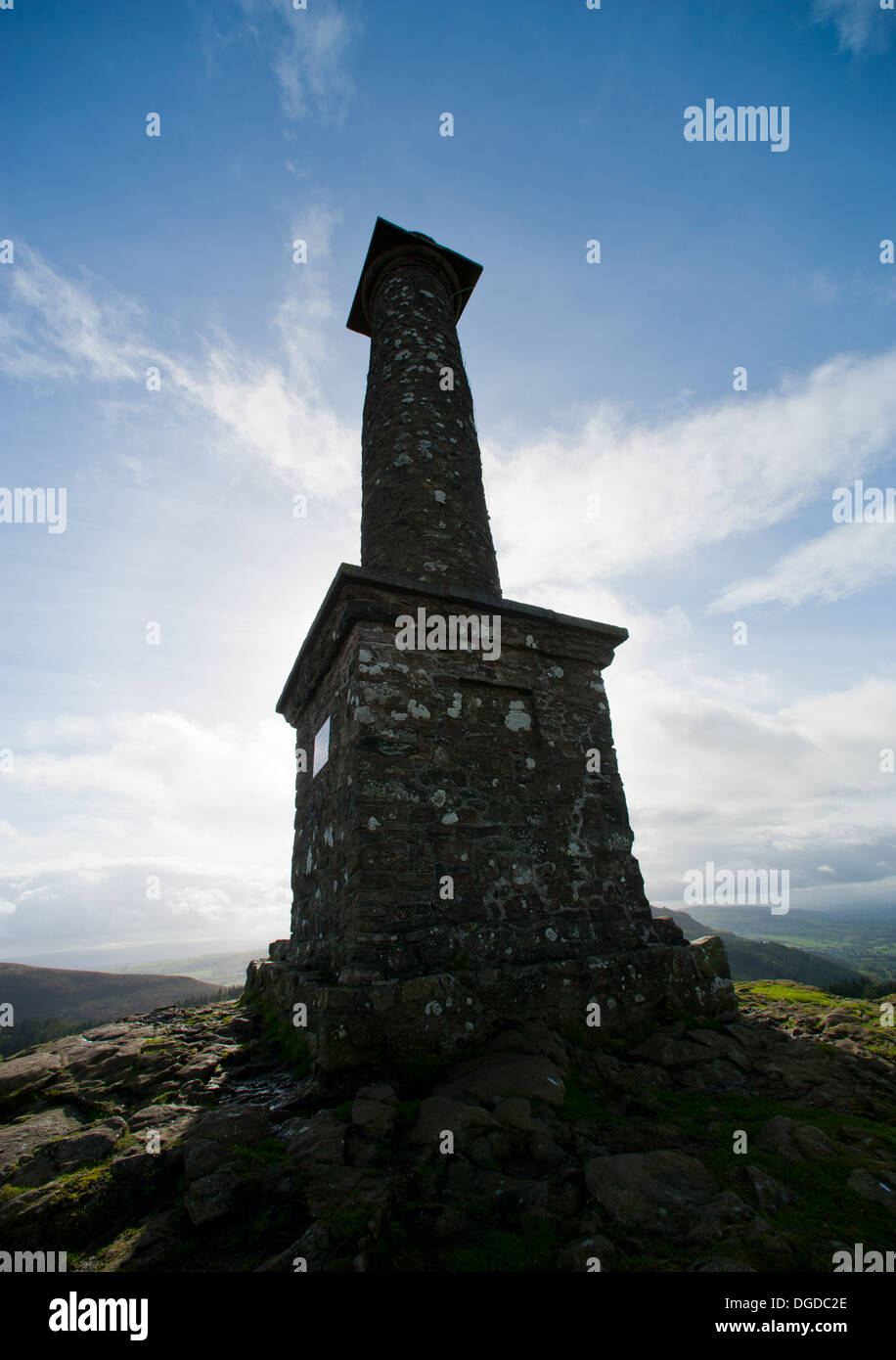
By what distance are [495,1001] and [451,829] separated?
58.7 inches

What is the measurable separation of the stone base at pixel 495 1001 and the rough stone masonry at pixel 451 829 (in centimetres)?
2

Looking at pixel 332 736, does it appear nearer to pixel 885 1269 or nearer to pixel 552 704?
pixel 552 704

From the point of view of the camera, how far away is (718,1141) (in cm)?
353

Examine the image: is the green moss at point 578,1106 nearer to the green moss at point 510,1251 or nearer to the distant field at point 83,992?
the green moss at point 510,1251

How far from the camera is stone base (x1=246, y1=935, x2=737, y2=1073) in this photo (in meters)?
4.33

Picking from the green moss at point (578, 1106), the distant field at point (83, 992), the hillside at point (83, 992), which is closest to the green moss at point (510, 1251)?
the green moss at point (578, 1106)

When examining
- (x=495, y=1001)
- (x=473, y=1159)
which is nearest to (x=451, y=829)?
(x=495, y=1001)

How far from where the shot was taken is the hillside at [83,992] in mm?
38594

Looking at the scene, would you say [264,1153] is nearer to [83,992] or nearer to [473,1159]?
[473,1159]

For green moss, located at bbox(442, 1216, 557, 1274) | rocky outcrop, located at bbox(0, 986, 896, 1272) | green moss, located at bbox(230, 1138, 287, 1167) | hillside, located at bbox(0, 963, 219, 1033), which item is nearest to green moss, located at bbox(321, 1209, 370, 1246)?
rocky outcrop, located at bbox(0, 986, 896, 1272)

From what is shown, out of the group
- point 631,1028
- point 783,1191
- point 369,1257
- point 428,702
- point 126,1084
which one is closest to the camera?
point 369,1257
